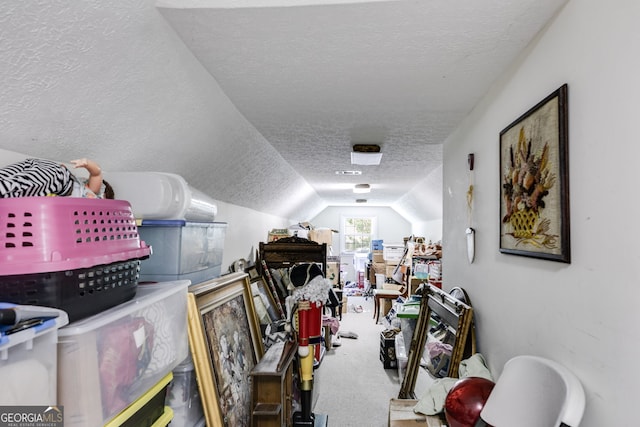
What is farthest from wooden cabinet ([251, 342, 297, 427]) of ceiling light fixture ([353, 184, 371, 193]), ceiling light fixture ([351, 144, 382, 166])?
ceiling light fixture ([353, 184, 371, 193])

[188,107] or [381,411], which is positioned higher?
[188,107]

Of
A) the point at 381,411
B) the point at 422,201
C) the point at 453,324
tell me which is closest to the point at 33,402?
the point at 453,324

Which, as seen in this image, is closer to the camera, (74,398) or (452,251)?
(74,398)

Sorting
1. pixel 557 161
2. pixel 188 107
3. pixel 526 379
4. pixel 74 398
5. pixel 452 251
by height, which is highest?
pixel 188 107

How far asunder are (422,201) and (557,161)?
494cm

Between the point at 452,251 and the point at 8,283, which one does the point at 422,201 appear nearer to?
the point at 452,251

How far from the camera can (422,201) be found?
6.11 meters

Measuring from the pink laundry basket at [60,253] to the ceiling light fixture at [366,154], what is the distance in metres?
2.35

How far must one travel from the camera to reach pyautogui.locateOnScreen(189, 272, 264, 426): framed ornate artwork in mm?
1463

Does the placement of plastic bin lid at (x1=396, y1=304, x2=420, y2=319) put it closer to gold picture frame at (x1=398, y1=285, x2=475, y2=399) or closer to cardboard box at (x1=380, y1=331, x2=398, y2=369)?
gold picture frame at (x1=398, y1=285, x2=475, y2=399)

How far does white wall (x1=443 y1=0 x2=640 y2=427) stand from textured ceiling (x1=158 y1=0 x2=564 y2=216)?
0.56ft

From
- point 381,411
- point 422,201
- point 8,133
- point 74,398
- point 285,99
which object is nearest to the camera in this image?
point 74,398

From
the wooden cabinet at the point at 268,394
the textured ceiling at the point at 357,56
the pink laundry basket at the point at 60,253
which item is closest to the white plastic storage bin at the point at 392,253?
the textured ceiling at the point at 357,56

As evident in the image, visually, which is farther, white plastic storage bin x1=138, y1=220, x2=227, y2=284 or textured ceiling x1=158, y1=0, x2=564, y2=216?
white plastic storage bin x1=138, y1=220, x2=227, y2=284
